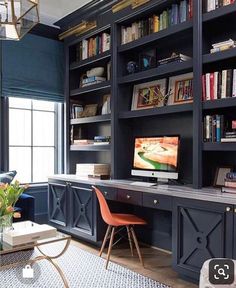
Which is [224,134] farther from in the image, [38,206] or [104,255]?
[38,206]

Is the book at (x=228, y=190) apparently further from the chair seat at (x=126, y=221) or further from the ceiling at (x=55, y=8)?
the ceiling at (x=55, y=8)

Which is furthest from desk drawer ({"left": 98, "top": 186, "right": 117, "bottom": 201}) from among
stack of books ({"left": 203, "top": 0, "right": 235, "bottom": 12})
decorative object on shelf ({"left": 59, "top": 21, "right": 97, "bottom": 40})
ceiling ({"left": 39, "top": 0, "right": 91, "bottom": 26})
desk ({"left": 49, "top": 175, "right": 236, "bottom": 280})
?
ceiling ({"left": 39, "top": 0, "right": 91, "bottom": 26})

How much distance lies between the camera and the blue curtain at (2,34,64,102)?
402cm

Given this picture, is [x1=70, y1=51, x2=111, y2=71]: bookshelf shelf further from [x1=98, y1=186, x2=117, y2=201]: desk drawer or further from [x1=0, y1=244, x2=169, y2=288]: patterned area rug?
[x1=0, y1=244, x2=169, y2=288]: patterned area rug

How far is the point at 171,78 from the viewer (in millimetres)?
3234

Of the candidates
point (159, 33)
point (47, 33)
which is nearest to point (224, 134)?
point (159, 33)

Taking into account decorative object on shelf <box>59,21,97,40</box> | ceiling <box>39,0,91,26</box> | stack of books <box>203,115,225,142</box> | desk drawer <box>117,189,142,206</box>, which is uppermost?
ceiling <box>39,0,91,26</box>

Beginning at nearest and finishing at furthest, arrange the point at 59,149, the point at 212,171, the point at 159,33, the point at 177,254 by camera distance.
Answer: the point at 177,254, the point at 212,171, the point at 159,33, the point at 59,149

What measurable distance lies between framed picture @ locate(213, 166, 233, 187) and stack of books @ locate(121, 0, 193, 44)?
141 cm

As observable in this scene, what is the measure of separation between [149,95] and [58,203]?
1.78 m

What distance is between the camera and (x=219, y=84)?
8.54 feet

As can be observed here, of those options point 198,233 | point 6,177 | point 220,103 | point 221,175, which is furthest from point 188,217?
point 6,177

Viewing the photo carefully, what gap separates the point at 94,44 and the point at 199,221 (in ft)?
8.60

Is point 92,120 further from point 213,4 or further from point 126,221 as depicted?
point 213,4
